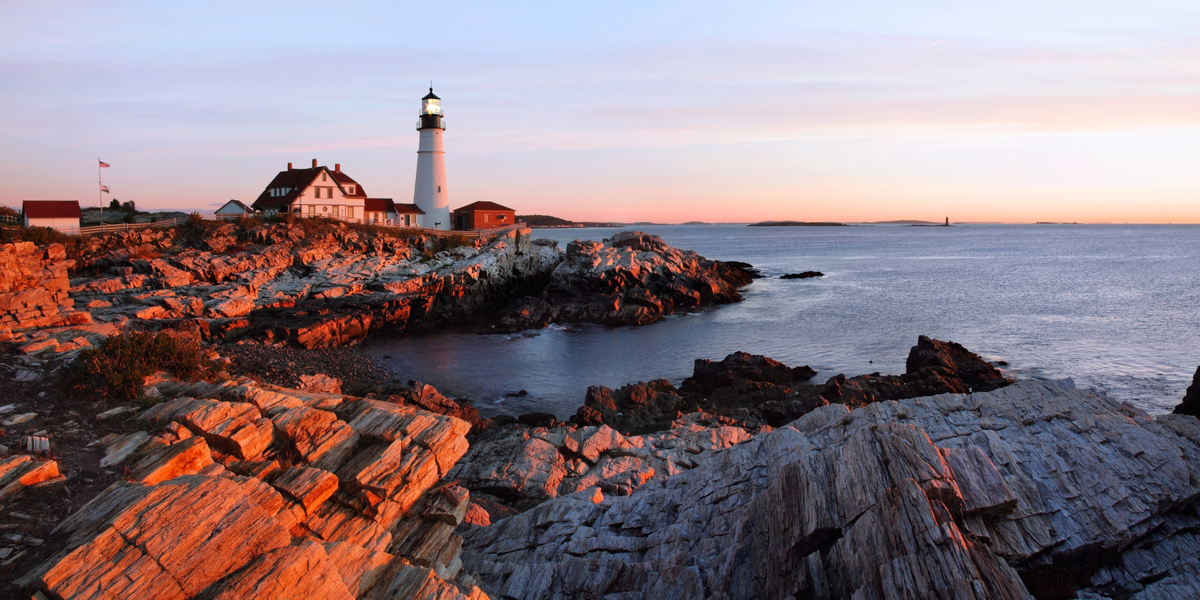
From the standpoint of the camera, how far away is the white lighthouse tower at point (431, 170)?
51.2 metres

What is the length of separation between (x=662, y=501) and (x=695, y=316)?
28.2 metres

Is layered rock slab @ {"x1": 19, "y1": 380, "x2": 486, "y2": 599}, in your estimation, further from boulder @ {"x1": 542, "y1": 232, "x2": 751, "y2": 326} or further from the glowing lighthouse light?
the glowing lighthouse light

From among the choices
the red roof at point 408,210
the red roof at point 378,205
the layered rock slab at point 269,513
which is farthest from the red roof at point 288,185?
the layered rock slab at point 269,513

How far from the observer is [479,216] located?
5556 centimetres

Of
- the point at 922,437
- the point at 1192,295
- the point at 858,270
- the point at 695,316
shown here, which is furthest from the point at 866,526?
the point at 858,270

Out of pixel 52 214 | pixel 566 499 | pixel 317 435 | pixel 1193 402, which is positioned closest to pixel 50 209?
pixel 52 214

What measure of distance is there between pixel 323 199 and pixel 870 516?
48154 mm

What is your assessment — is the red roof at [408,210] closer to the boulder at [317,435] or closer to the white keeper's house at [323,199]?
the white keeper's house at [323,199]

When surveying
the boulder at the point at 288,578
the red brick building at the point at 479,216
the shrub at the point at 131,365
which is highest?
the red brick building at the point at 479,216

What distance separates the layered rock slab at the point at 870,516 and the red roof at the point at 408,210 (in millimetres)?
47327

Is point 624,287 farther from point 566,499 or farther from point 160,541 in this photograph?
point 160,541

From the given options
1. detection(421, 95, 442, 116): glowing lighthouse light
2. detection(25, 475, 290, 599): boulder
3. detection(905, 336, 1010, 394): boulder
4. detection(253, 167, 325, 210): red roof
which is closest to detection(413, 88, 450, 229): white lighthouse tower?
detection(421, 95, 442, 116): glowing lighthouse light

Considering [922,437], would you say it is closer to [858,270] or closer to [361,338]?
[361,338]

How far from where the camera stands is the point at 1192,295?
43.2m
